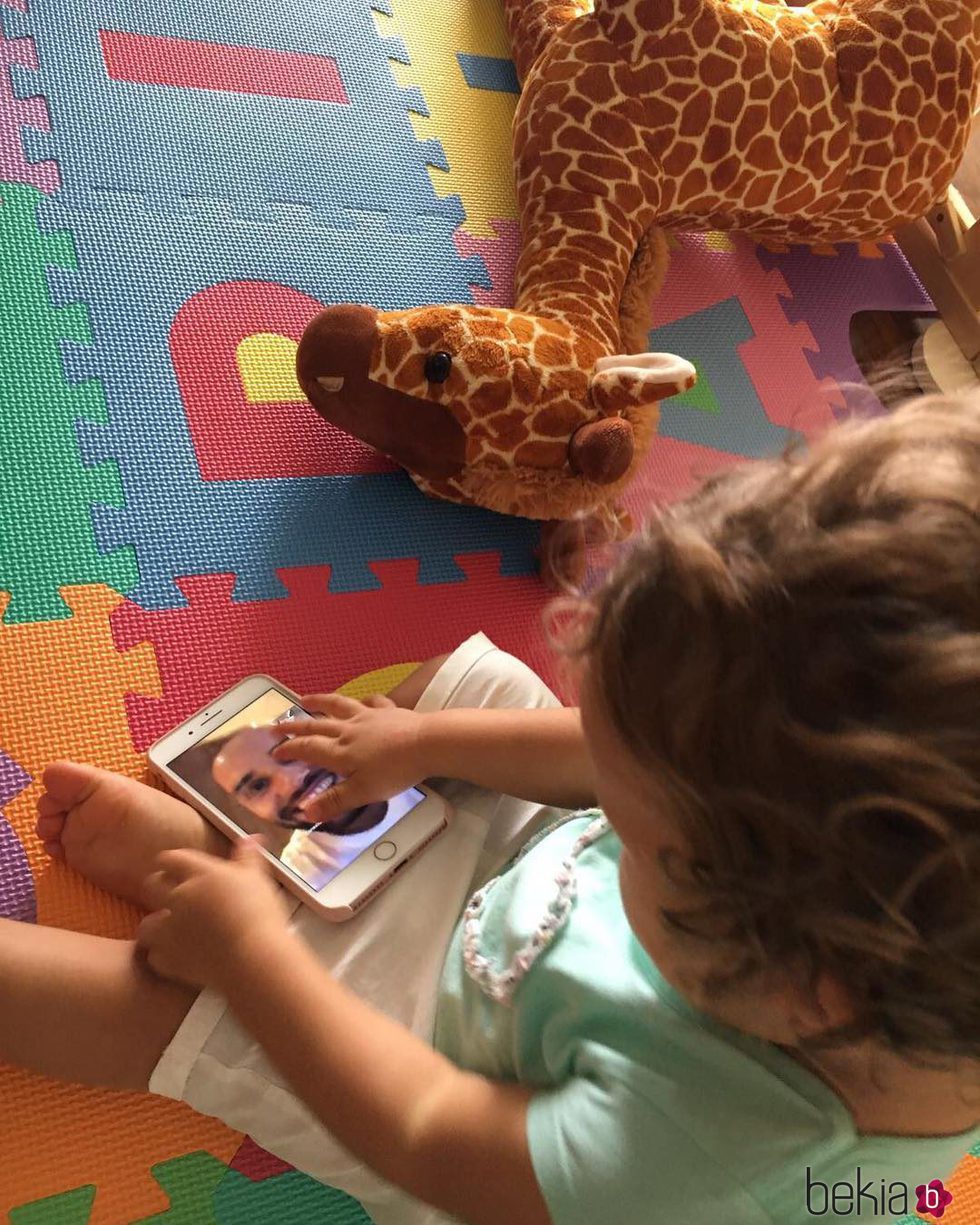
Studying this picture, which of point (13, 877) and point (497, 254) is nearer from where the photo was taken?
point (13, 877)

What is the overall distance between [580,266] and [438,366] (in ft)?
0.80

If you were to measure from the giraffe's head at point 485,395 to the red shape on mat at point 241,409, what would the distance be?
0.05 metres

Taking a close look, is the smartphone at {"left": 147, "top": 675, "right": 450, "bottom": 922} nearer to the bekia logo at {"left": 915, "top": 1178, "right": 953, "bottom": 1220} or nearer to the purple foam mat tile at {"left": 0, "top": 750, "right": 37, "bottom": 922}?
the purple foam mat tile at {"left": 0, "top": 750, "right": 37, "bottom": 922}

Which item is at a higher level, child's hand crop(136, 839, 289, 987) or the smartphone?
child's hand crop(136, 839, 289, 987)

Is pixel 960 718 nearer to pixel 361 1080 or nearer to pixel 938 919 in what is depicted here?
pixel 938 919

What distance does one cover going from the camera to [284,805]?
702 millimetres

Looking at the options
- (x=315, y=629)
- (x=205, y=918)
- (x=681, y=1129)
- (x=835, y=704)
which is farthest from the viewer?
(x=315, y=629)

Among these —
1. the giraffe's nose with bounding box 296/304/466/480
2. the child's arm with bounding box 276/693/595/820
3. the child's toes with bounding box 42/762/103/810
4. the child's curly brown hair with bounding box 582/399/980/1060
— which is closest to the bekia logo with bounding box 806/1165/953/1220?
the child's curly brown hair with bounding box 582/399/980/1060

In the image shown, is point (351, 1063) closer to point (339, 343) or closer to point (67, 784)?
point (67, 784)

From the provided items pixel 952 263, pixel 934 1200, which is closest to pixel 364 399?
pixel 934 1200

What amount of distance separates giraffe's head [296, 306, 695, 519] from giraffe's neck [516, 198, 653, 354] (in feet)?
0.23

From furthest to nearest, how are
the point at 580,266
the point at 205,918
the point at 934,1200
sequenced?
the point at 580,266
the point at 934,1200
the point at 205,918

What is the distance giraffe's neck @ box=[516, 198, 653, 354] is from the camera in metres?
0.98

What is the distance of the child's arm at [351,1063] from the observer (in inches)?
19.6
